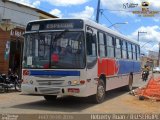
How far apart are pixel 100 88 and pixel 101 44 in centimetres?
172

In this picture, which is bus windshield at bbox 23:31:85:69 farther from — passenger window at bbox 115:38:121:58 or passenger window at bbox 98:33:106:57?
passenger window at bbox 115:38:121:58

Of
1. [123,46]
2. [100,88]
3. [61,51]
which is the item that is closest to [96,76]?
[100,88]

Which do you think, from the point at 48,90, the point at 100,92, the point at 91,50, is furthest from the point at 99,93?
the point at 48,90

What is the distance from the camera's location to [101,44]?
15992 mm

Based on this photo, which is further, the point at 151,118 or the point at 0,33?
the point at 0,33

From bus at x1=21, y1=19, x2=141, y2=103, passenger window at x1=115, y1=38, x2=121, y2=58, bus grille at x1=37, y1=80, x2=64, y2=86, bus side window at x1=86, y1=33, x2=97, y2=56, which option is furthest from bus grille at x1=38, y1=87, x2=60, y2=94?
passenger window at x1=115, y1=38, x2=121, y2=58

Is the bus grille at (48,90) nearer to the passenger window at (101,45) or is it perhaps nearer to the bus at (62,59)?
the bus at (62,59)

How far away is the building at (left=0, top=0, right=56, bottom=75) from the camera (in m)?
24.5

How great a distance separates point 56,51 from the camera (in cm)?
1413

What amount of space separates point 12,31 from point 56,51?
11.6 m

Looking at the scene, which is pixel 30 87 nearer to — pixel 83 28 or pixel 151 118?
pixel 83 28

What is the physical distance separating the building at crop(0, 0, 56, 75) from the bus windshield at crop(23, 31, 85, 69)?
31.5 ft

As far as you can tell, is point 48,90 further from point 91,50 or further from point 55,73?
point 91,50

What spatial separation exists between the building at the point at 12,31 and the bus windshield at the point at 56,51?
9.60 metres
